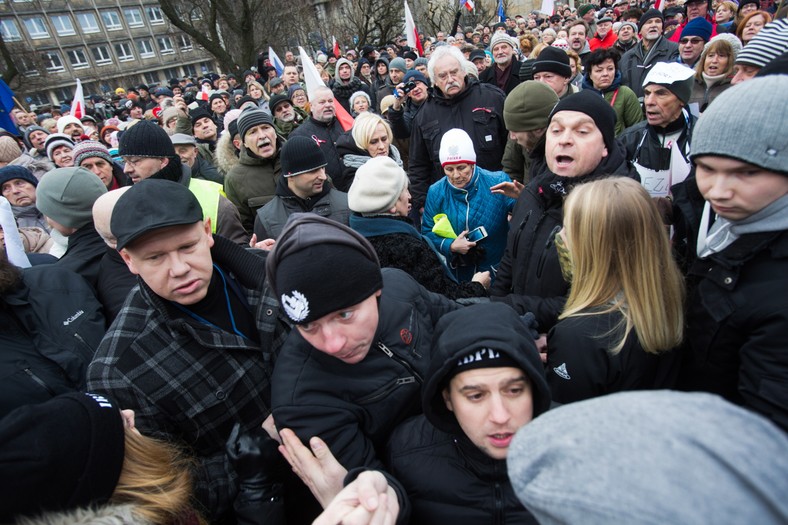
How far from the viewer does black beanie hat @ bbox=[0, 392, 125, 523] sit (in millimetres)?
997

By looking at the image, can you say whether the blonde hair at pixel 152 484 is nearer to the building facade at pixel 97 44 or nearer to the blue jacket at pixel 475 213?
the blue jacket at pixel 475 213

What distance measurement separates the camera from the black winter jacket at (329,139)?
16.3 feet

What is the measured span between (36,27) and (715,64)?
66434 millimetres

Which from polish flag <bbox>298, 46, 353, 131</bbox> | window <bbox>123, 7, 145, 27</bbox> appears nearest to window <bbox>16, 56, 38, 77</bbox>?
window <bbox>123, 7, 145, 27</bbox>

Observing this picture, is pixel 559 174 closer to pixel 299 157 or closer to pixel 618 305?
pixel 618 305

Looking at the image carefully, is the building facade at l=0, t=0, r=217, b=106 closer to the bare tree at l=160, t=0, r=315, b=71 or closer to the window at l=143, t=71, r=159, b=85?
the window at l=143, t=71, r=159, b=85

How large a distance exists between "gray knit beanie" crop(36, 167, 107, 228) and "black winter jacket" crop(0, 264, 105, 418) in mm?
588

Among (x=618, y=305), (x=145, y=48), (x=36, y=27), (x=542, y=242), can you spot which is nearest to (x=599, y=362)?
(x=618, y=305)

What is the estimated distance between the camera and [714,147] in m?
1.47

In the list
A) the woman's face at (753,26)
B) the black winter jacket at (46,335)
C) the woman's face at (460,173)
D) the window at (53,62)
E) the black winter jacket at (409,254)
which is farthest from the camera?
the window at (53,62)

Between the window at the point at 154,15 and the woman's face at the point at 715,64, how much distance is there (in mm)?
68404

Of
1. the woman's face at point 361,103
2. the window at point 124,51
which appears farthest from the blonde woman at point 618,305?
the window at point 124,51

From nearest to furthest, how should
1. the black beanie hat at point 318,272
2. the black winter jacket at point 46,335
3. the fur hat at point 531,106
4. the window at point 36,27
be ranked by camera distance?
the black beanie hat at point 318,272
the black winter jacket at point 46,335
the fur hat at point 531,106
the window at point 36,27

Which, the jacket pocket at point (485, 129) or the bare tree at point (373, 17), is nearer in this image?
the jacket pocket at point (485, 129)
